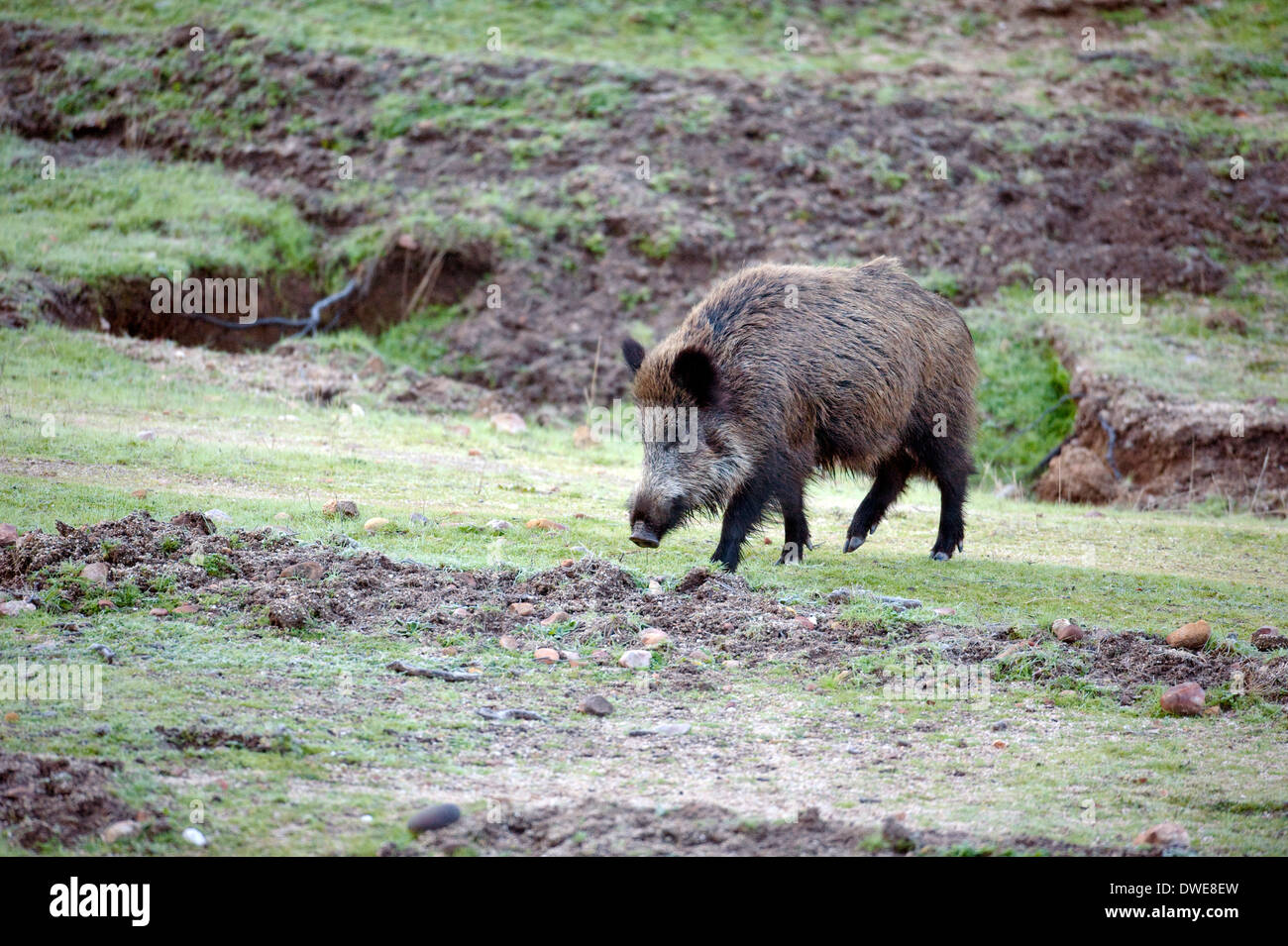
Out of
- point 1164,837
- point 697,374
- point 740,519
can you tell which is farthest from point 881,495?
point 1164,837

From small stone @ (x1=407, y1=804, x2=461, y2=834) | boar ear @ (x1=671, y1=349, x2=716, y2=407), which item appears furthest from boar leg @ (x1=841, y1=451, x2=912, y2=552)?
small stone @ (x1=407, y1=804, x2=461, y2=834)

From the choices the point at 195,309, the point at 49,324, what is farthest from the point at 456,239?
the point at 49,324

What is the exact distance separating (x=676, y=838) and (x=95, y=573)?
11.6ft

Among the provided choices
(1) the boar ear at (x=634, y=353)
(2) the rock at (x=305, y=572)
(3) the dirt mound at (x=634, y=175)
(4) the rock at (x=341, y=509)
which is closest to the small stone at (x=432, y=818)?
(2) the rock at (x=305, y=572)

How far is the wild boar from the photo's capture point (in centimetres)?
780

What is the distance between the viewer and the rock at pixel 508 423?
12.5m

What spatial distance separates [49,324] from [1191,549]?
11469mm

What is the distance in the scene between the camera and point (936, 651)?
230 inches

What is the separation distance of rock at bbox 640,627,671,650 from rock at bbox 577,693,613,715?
33.0 inches

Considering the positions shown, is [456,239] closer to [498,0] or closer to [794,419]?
[498,0]

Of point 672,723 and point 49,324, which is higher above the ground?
point 49,324

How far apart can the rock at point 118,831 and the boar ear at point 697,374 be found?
479 cm

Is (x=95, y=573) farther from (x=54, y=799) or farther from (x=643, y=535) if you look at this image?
(x=643, y=535)

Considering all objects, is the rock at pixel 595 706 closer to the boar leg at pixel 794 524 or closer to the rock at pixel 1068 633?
the rock at pixel 1068 633
